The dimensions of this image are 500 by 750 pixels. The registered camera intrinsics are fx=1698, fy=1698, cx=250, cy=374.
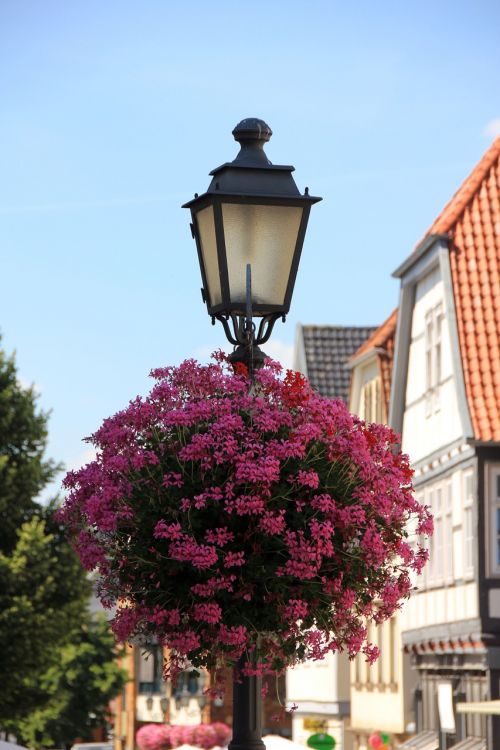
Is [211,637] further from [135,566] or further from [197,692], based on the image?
[197,692]

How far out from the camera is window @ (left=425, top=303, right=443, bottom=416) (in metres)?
30.4

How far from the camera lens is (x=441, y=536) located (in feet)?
100.0

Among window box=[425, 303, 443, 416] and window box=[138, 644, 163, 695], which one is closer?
window box=[425, 303, 443, 416]

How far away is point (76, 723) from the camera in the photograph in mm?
59000

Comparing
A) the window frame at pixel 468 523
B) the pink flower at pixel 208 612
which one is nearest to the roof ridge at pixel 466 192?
the window frame at pixel 468 523

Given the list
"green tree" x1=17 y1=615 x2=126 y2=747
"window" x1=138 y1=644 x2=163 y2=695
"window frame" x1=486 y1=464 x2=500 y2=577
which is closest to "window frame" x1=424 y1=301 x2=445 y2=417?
"window frame" x1=486 y1=464 x2=500 y2=577

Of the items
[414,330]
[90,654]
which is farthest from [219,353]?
[90,654]

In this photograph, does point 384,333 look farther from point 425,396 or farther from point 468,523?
point 468,523

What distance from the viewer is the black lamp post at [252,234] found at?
7.60 meters

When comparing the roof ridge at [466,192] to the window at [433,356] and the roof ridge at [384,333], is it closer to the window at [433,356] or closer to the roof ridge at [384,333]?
the window at [433,356]

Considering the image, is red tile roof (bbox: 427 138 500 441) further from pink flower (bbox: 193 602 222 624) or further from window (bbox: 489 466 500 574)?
pink flower (bbox: 193 602 222 624)

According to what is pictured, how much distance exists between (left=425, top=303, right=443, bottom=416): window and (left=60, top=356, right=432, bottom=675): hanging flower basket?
2335 centimetres

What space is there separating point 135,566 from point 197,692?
61.4 meters

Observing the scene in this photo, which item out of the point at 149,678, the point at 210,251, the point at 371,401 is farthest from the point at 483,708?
the point at 149,678
